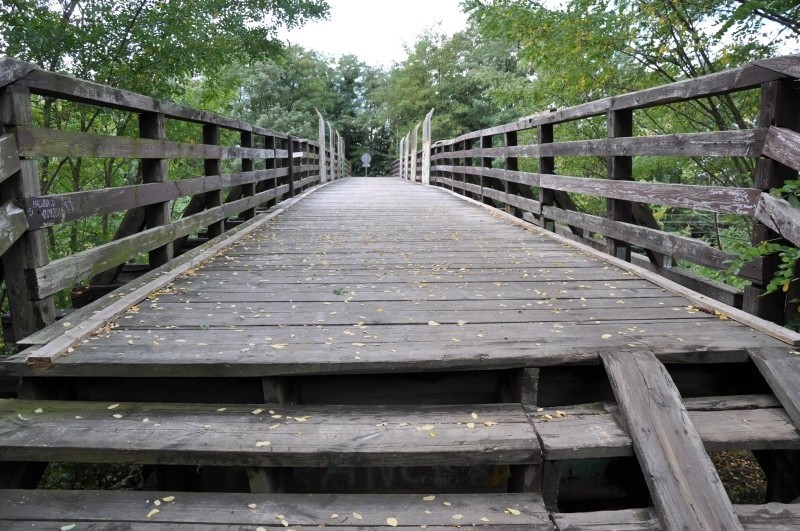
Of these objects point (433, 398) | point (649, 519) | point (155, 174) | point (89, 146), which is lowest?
point (649, 519)

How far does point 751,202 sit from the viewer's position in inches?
105

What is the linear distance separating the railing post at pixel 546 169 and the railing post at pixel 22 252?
4.54m

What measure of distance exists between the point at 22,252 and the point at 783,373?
3.11m

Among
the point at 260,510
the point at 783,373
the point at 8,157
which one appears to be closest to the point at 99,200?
the point at 8,157

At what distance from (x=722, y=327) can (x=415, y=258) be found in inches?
94.8

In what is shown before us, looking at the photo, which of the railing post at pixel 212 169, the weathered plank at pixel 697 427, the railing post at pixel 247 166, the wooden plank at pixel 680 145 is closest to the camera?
the weathered plank at pixel 697 427

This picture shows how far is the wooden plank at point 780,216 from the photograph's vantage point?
2.29m

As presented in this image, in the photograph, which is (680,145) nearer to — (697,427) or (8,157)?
(697,427)

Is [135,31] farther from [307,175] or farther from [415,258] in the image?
[307,175]

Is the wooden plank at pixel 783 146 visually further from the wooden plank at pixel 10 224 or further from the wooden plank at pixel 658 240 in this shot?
the wooden plank at pixel 10 224

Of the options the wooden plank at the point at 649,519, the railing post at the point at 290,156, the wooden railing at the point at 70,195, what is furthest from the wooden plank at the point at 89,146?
the railing post at the point at 290,156

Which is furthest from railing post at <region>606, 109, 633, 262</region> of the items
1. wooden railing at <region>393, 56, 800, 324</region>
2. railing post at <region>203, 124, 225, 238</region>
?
railing post at <region>203, 124, 225, 238</region>

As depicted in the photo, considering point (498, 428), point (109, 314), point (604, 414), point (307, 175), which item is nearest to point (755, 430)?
point (604, 414)

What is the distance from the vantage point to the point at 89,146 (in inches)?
114
